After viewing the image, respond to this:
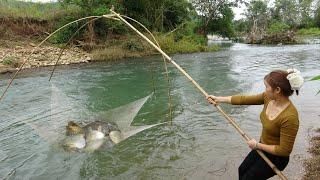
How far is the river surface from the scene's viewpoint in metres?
5.02

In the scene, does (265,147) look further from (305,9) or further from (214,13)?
(305,9)

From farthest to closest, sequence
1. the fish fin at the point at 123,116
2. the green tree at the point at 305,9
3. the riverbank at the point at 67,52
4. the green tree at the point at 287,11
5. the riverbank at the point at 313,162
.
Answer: the green tree at the point at 287,11 < the green tree at the point at 305,9 < the riverbank at the point at 67,52 < the fish fin at the point at 123,116 < the riverbank at the point at 313,162

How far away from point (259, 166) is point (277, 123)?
0.47m

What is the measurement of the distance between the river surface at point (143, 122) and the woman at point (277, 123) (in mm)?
1507

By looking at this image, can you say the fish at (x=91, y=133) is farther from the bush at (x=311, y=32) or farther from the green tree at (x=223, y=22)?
the bush at (x=311, y=32)

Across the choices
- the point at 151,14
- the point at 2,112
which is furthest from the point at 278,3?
the point at 2,112

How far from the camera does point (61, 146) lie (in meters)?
5.45

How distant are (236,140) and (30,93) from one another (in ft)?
20.6

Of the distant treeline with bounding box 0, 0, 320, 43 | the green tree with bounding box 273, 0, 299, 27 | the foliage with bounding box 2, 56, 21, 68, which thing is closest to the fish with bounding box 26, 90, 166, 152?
the foliage with bounding box 2, 56, 21, 68

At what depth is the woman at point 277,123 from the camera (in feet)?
9.30

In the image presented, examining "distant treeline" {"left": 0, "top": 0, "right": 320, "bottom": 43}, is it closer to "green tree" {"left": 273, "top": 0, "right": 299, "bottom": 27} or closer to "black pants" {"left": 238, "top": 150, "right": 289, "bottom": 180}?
"black pants" {"left": 238, "top": 150, "right": 289, "bottom": 180}

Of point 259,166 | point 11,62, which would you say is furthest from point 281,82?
point 11,62

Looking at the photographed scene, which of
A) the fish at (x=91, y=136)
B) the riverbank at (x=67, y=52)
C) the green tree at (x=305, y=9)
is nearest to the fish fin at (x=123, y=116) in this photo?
the fish at (x=91, y=136)

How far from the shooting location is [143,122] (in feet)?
23.5
